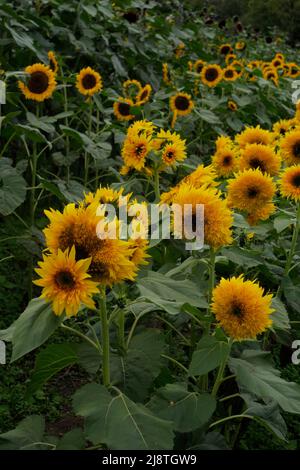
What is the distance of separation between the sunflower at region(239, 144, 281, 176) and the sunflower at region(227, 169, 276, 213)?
221 mm

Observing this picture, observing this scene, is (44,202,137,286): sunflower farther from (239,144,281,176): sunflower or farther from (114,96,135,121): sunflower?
(114,96,135,121): sunflower

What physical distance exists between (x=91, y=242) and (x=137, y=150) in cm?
98

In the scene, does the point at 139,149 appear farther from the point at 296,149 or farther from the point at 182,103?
the point at 182,103

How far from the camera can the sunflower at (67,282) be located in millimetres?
1257

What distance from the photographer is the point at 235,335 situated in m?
1.54

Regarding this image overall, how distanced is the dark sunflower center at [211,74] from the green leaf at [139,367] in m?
3.78

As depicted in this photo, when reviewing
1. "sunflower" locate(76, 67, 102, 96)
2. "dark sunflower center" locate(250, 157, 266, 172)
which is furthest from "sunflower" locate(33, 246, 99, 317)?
"sunflower" locate(76, 67, 102, 96)

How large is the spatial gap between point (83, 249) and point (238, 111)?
13.4 feet

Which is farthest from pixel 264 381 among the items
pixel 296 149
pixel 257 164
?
pixel 296 149

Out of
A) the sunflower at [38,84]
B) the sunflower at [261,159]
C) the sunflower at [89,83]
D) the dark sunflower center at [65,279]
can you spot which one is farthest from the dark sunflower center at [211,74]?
the dark sunflower center at [65,279]

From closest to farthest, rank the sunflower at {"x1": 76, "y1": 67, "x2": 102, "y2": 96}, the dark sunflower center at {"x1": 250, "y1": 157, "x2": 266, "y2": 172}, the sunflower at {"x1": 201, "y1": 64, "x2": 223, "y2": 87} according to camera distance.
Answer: the dark sunflower center at {"x1": 250, "y1": 157, "x2": 266, "y2": 172}
the sunflower at {"x1": 76, "y1": 67, "x2": 102, "y2": 96}
the sunflower at {"x1": 201, "y1": 64, "x2": 223, "y2": 87}

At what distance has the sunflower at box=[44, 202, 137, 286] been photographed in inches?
50.6
